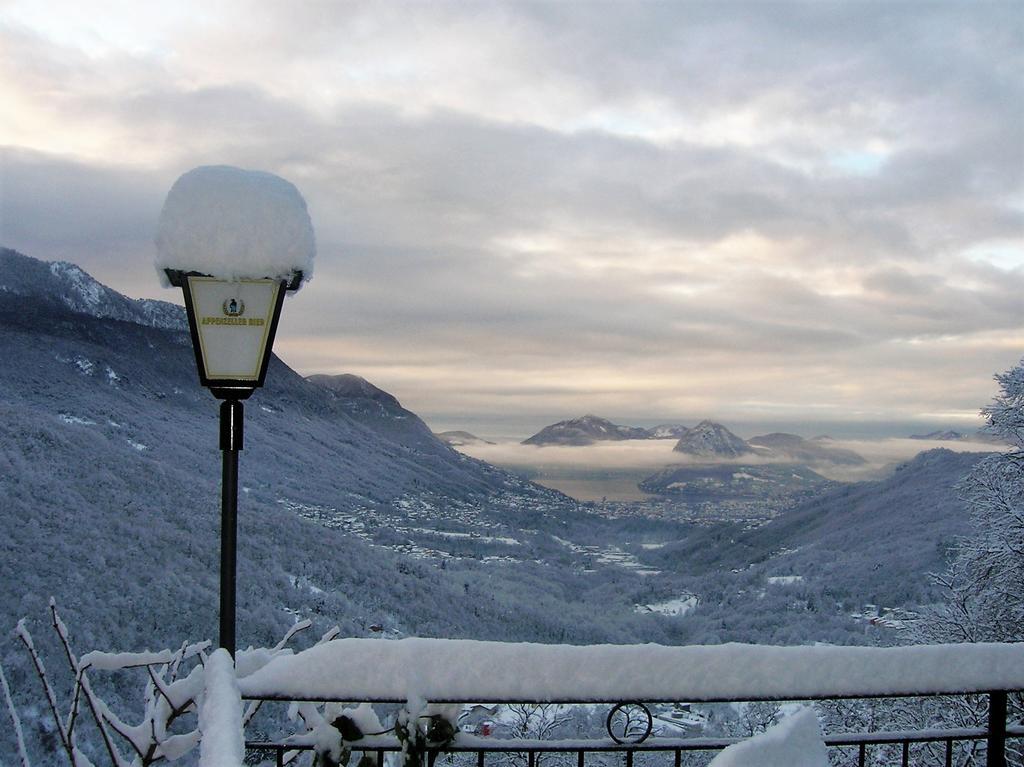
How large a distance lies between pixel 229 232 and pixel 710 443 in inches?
5336

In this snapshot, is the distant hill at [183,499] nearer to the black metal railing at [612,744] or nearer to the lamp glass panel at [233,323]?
the lamp glass panel at [233,323]

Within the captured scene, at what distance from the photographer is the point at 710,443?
132 metres

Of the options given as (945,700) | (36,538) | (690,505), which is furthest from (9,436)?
(690,505)

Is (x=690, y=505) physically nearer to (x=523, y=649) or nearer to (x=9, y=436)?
(x=9, y=436)

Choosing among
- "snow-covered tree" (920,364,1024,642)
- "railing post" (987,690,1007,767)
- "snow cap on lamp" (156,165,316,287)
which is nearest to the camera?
"railing post" (987,690,1007,767)

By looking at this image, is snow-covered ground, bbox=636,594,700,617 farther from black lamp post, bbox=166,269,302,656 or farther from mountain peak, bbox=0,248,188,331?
mountain peak, bbox=0,248,188,331

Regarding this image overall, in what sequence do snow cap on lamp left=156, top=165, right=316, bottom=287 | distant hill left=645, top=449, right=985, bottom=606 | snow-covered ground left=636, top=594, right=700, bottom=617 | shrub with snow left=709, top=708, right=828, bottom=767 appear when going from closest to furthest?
shrub with snow left=709, top=708, right=828, bottom=767
snow cap on lamp left=156, top=165, right=316, bottom=287
distant hill left=645, top=449, right=985, bottom=606
snow-covered ground left=636, top=594, right=700, bottom=617

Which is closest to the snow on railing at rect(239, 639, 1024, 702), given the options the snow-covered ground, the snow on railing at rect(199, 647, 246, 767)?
the snow on railing at rect(199, 647, 246, 767)

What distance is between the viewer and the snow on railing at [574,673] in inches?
77.8

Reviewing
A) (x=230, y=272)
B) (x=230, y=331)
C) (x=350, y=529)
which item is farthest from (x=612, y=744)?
(x=350, y=529)

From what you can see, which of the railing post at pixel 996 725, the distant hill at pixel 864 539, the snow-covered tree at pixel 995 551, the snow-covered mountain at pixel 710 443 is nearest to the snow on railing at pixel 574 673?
the railing post at pixel 996 725

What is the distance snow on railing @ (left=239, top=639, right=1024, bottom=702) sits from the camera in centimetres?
198

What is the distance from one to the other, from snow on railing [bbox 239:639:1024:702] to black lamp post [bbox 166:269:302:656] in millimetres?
716

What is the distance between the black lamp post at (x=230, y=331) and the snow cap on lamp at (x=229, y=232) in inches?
1.8
